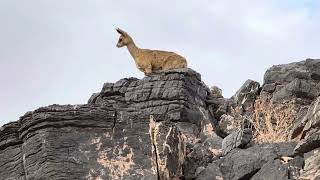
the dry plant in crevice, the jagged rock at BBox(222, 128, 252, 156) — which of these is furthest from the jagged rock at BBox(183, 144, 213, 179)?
the dry plant in crevice

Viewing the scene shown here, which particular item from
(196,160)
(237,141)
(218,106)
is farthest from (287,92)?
(196,160)

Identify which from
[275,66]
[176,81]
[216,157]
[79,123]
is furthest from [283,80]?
[79,123]

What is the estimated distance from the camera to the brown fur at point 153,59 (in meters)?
26.3

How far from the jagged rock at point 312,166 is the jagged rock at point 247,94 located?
401 inches

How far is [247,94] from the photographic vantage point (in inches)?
956

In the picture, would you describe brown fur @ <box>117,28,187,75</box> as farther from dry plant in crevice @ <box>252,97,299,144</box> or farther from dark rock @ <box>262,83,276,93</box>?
dry plant in crevice @ <box>252,97,299,144</box>

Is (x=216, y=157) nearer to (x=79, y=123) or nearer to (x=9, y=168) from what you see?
(x=79, y=123)

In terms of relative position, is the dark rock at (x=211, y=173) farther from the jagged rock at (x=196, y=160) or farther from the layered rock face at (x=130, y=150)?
the jagged rock at (x=196, y=160)

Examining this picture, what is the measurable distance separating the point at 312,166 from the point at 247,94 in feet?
38.7

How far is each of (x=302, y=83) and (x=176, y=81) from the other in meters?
4.00

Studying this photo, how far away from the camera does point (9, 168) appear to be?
1424cm

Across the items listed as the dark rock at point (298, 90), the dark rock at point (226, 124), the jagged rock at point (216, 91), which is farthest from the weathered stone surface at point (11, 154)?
the jagged rock at point (216, 91)

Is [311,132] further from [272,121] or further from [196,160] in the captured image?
[272,121]

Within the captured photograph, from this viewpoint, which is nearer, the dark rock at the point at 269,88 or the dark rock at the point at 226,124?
the dark rock at the point at 226,124
